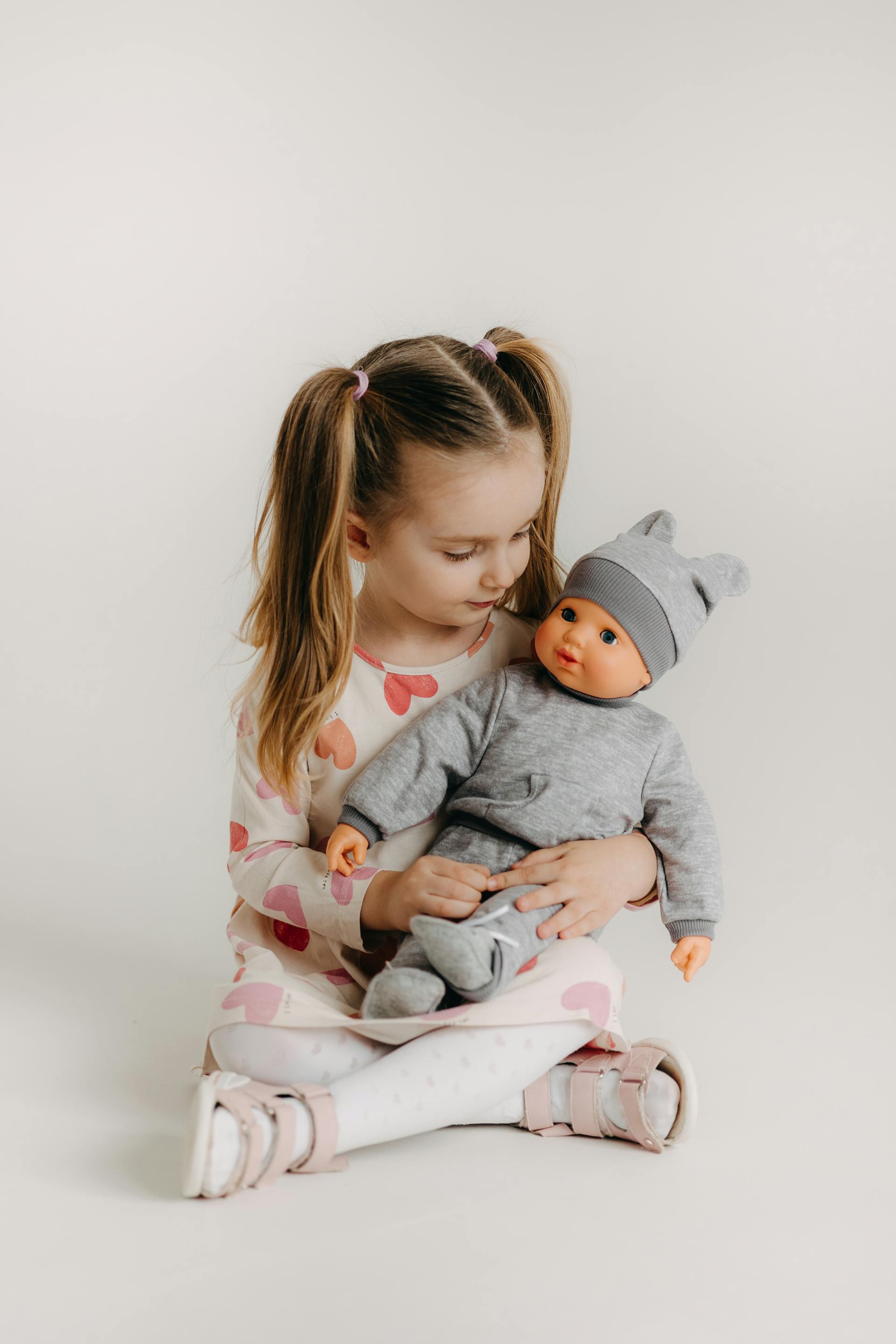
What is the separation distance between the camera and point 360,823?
56.3 inches

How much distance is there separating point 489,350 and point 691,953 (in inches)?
27.0

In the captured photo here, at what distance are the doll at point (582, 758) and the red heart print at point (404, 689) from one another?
0.06 m

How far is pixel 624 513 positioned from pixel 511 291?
364 mm

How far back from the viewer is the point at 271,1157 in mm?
1175

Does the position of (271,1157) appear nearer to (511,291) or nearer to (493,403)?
(493,403)

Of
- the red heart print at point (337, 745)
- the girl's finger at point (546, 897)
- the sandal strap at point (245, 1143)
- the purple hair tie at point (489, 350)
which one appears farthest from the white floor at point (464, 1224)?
the purple hair tie at point (489, 350)

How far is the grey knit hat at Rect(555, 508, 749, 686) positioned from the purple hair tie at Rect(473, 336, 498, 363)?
25 centimetres

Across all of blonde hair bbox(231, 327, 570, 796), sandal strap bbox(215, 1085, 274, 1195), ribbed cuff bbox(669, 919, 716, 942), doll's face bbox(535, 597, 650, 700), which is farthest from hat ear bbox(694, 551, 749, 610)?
sandal strap bbox(215, 1085, 274, 1195)

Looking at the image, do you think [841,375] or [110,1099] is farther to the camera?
[841,375]

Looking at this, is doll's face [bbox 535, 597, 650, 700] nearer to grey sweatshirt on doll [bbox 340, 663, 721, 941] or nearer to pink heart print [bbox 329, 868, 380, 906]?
grey sweatshirt on doll [bbox 340, 663, 721, 941]

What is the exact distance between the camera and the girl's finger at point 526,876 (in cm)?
136

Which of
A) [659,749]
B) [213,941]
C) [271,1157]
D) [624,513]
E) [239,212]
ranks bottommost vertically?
[213,941]

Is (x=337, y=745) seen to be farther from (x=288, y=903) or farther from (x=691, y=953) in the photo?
(x=691, y=953)

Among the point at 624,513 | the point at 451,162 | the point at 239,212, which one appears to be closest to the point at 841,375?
the point at 624,513
